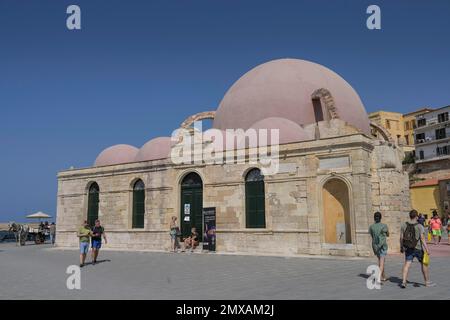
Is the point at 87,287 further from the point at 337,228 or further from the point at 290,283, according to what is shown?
the point at 337,228

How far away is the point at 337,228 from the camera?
553 inches

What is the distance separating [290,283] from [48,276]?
600 centimetres

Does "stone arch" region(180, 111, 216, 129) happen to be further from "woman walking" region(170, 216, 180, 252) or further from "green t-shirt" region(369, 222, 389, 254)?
"green t-shirt" region(369, 222, 389, 254)

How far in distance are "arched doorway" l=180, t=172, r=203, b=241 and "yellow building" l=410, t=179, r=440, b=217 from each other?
27.7m

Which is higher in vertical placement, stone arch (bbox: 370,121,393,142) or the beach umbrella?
stone arch (bbox: 370,121,393,142)

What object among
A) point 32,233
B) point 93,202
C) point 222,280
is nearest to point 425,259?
point 222,280

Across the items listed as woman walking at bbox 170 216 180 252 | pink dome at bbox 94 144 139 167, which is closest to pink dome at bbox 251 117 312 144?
woman walking at bbox 170 216 180 252

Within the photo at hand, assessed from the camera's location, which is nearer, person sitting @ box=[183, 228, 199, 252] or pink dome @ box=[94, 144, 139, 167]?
person sitting @ box=[183, 228, 199, 252]

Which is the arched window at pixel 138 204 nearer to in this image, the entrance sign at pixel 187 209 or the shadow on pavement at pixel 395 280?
the entrance sign at pixel 187 209

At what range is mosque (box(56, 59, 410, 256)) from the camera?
13.8 meters

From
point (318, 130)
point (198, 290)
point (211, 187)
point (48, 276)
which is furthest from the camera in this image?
point (318, 130)

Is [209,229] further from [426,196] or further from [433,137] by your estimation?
[433,137]

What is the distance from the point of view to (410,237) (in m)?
7.55
